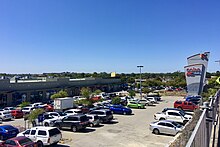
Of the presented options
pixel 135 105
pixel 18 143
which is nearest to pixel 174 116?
pixel 135 105

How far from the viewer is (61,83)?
59.5 m

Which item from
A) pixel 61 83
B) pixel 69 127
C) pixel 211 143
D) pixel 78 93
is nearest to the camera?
pixel 211 143

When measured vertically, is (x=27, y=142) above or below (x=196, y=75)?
below

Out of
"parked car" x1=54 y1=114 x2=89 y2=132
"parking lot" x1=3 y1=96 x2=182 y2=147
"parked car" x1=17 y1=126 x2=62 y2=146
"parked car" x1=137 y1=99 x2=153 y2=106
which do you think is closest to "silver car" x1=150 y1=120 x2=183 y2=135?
"parking lot" x1=3 y1=96 x2=182 y2=147

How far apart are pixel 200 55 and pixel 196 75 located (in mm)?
4658

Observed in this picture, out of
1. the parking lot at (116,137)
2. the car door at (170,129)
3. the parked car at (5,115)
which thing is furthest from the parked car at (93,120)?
the parked car at (5,115)

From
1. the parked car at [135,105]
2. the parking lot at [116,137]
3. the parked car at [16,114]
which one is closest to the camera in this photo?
the parking lot at [116,137]

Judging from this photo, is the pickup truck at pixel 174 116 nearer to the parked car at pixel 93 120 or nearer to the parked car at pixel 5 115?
the parked car at pixel 93 120

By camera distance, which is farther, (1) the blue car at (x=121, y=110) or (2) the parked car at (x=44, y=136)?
(1) the blue car at (x=121, y=110)

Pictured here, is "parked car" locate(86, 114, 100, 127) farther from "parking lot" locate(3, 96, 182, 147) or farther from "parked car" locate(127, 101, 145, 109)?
"parked car" locate(127, 101, 145, 109)

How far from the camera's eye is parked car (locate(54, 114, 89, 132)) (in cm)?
2367

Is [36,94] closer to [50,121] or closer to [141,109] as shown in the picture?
[141,109]

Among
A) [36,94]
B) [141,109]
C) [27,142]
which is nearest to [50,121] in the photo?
[27,142]

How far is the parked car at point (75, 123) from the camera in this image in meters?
23.7
